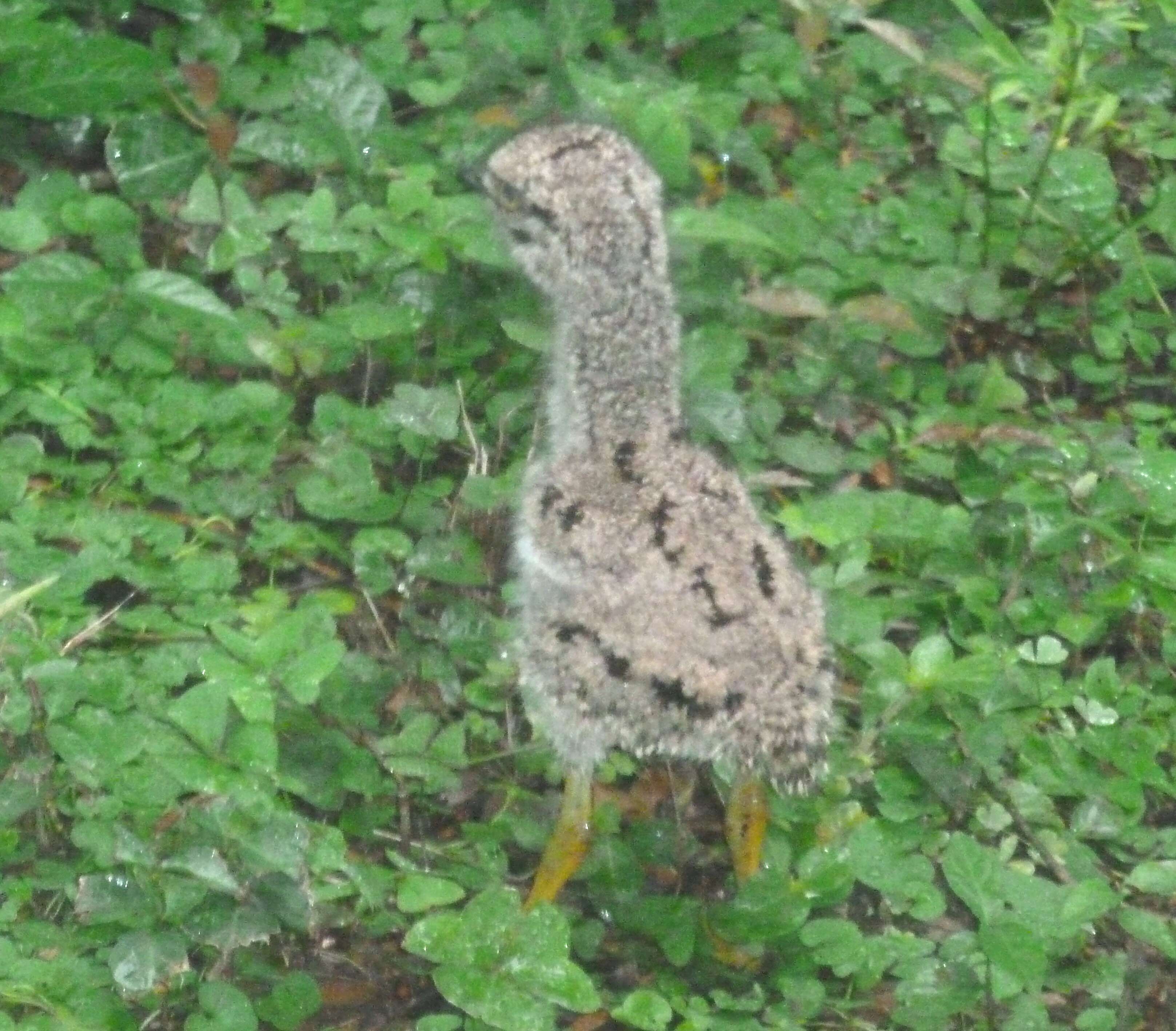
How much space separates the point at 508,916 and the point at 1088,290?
2.52 meters

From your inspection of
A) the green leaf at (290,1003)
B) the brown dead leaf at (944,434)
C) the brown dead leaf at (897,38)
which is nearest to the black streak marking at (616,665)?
the green leaf at (290,1003)

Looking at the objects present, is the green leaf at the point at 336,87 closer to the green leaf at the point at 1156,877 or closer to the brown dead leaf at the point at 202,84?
the brown dead leaf at the point at 202,84

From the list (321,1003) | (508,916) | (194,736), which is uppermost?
(194,736)

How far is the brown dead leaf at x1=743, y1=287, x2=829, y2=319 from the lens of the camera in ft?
13.8

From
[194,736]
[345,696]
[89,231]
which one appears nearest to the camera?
[194,736]

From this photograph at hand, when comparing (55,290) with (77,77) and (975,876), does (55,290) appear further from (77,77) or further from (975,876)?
(975,876)

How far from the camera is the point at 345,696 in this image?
3.40 meters

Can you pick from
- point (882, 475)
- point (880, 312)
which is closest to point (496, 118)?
point (880, 312)

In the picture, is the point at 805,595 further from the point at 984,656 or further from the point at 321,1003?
the point at 321,1003

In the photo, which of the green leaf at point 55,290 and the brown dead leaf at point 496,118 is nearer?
the green leaf at point 55,290

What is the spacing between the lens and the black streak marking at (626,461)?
3.26 meters

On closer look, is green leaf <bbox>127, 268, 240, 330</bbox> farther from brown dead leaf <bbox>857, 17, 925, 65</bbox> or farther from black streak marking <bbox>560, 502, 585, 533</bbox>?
brown dead leaf <bbox>857, 17, 925, 65</bbox>

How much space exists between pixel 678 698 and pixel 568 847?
510 mm

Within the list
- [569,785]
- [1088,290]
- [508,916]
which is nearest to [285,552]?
[569,785]
